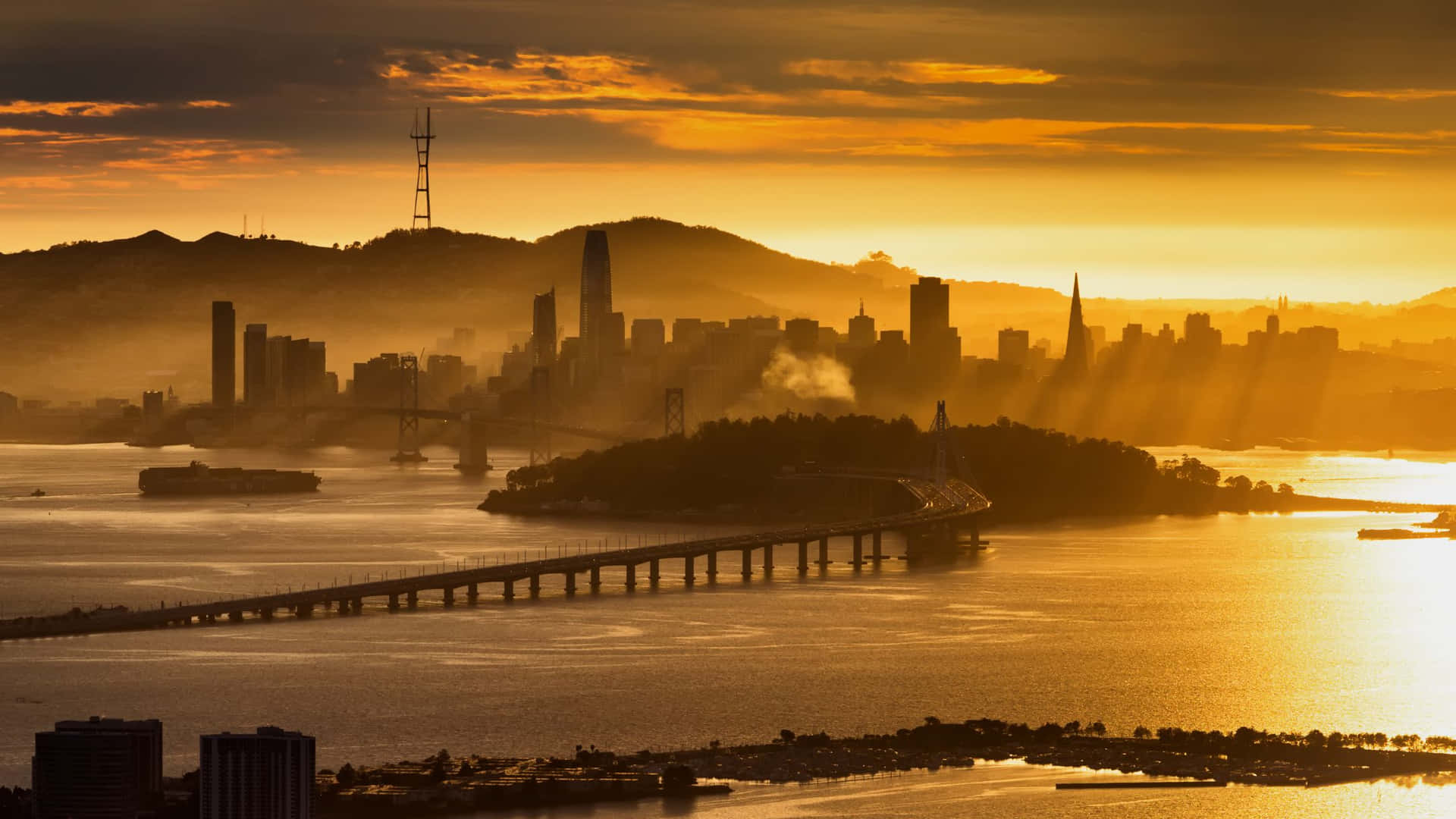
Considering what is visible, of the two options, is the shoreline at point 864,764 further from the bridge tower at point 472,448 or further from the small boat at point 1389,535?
the bridge tower at point 472,448

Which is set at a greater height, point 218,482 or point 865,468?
point 865,468

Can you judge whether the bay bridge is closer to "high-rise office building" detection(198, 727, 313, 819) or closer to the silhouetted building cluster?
the silhouetted building cluster

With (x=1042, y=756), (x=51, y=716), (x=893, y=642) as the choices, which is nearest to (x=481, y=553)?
(x=893, y=642)

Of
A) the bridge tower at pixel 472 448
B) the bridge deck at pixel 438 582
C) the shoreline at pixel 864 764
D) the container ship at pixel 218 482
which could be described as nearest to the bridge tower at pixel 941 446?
the bridge deck at pixel 438 582

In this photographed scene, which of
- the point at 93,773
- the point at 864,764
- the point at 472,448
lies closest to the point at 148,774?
the point at 93,773

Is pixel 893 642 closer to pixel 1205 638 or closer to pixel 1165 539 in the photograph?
pixel 1205 638

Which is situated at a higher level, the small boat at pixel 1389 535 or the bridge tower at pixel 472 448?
the bridge tower at pixel 472 448

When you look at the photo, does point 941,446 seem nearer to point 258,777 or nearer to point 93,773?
point 93,773
